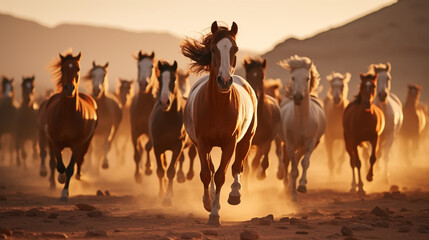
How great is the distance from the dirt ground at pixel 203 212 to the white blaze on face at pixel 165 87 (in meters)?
2.00

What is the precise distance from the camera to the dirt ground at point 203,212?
6906mm

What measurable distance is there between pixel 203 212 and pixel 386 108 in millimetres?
8399

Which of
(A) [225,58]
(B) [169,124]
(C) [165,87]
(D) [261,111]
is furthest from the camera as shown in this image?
(D) [261,111]

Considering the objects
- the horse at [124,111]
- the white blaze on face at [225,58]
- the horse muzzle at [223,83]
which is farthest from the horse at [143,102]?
the horse at [124,111]

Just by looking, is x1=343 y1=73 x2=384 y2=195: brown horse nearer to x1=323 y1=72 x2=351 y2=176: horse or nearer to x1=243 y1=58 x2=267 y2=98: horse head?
x1=243 y1=58 x2=267 y2=98: horse head

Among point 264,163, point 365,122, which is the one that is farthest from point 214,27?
point 365,122

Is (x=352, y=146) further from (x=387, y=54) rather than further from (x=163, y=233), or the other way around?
(x=387, y=54)

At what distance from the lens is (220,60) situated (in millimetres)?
7332

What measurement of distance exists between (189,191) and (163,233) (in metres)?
6.31

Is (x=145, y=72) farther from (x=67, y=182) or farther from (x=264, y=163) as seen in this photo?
(x=264, y=163)

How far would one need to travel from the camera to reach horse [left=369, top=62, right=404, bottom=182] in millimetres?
14859

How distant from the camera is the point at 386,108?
1576 cm

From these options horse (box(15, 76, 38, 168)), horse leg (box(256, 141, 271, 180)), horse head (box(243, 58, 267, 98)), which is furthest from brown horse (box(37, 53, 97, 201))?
horse (box(15, 76, 38, 168))

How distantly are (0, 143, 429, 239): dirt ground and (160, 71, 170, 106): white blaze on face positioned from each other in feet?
6.57
